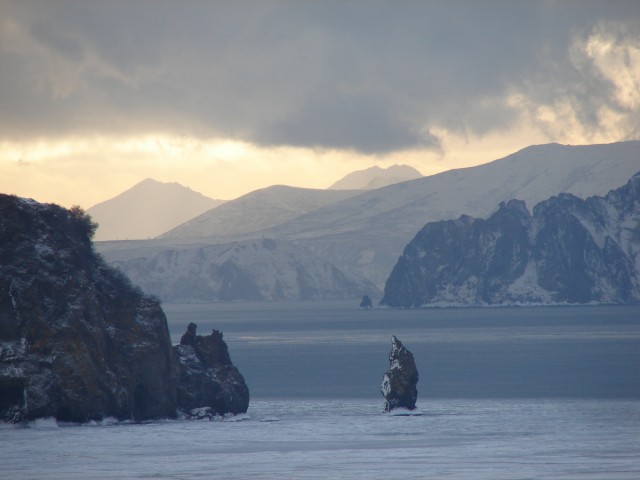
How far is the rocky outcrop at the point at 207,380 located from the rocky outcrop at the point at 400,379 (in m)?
11.2

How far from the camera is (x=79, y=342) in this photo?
8556 centimetres

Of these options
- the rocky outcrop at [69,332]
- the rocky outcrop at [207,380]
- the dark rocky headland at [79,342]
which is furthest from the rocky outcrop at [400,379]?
the rocky outcrop at [69,332]

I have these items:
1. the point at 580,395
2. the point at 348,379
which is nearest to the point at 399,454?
the point at 580,395

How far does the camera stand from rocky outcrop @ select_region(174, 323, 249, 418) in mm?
94562

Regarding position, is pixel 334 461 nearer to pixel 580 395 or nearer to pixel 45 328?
pixel 45 328

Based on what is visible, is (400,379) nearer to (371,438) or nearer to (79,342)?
(371,438)

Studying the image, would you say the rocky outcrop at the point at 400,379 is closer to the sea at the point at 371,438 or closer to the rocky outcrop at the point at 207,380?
the sea at the point at 371,438

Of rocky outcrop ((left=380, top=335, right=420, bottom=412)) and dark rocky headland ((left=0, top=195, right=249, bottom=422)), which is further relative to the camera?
rocky outcrop ((left=380, top=335, right=420, bottom=412))

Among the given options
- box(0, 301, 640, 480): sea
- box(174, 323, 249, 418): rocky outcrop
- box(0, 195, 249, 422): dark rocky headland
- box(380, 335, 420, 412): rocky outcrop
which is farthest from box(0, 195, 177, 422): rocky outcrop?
box(380, 335, 420, 412): rocky outcrop

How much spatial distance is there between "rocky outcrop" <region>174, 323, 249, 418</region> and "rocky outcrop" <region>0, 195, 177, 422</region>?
90.2 inches

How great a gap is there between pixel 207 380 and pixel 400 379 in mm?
14431

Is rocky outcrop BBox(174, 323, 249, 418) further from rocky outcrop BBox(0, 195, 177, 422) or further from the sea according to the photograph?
rocky outcrop BBox(0, 195, 177, 422)

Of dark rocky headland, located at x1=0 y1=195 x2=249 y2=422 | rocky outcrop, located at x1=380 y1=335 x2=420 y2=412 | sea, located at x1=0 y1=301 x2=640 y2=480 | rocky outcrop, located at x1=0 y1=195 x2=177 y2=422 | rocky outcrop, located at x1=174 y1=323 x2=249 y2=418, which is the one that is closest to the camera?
sea, located at x1=0 y1=301 x2=640 y2=480

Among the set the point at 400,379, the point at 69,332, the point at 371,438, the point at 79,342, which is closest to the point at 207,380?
the point at 79,342
